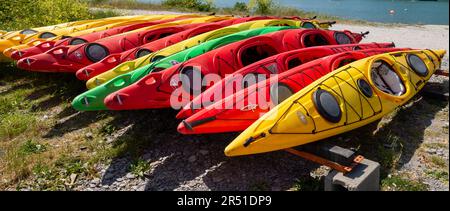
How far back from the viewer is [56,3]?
470 inches

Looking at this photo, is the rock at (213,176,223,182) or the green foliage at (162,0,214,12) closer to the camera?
the rock at (213,176,223,182)

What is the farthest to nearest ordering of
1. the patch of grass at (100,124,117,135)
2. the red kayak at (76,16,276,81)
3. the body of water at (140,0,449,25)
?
1. the body of water at (140,0,449,25)
2. the red kayak at (76,16,276,81)
3. the patch of grass at (100,124,117,135)

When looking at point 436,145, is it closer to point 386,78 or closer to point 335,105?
point 386,78

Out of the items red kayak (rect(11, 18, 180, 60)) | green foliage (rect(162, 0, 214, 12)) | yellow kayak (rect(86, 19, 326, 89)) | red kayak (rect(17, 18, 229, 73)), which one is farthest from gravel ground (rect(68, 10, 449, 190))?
green foliage (rect(162, 0, 214, 12))

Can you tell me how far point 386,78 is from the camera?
5984 mm

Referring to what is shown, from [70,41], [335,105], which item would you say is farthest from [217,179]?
[70,41]

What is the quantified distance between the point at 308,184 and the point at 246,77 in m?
1.80

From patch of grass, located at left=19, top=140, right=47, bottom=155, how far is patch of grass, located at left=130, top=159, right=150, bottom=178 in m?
1.55

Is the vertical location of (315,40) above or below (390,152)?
above

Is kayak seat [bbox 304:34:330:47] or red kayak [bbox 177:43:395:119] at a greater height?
kayak seat [bbox 304:34:330:47]

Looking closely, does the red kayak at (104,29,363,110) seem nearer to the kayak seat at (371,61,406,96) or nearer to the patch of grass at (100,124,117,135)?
the patch of grass at (100,124,117,135)

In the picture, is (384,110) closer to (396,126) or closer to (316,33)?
(396,126)

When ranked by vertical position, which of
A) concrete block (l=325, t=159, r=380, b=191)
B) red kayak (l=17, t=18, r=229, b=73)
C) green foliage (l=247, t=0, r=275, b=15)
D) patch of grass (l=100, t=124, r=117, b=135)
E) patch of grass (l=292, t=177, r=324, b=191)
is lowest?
patch of grass (l=292, t=177, r=324, b=191)

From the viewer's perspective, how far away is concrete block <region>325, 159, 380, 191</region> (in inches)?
150
